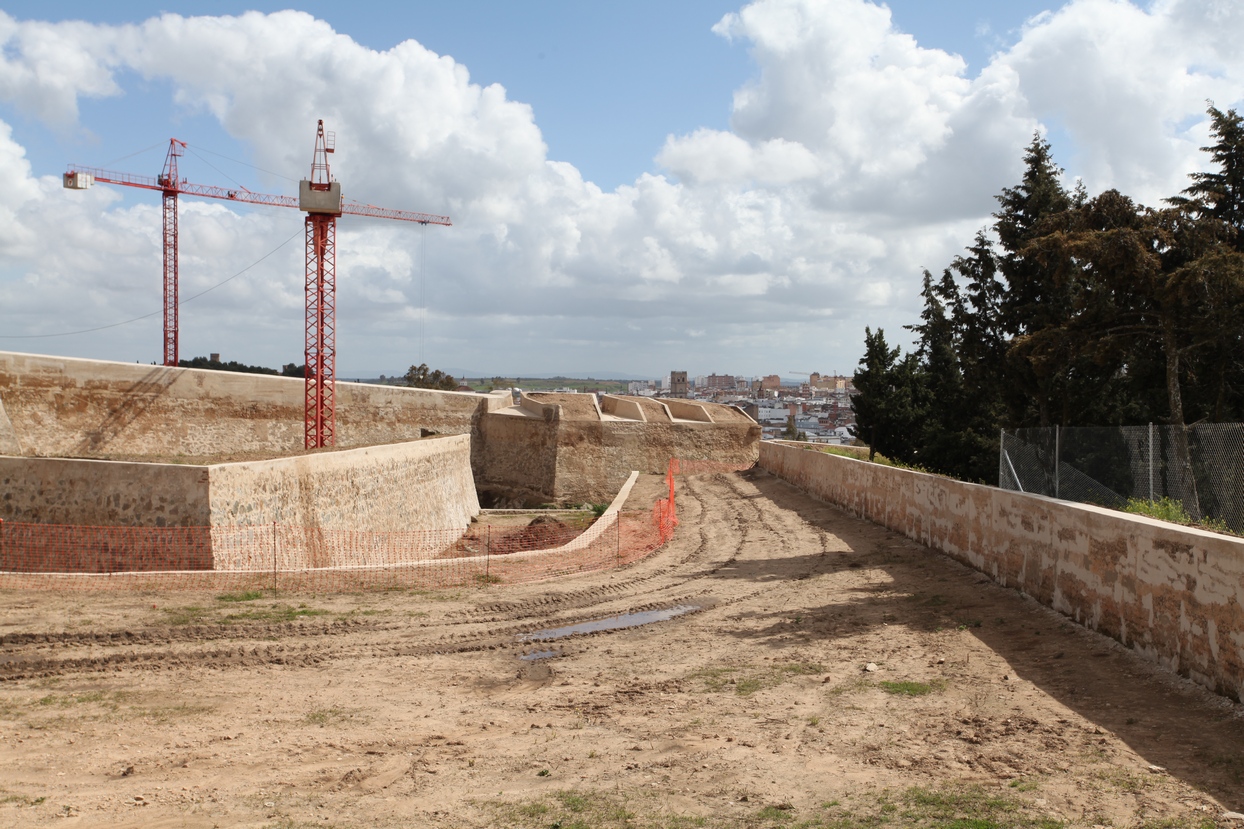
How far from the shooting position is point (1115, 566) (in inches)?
313

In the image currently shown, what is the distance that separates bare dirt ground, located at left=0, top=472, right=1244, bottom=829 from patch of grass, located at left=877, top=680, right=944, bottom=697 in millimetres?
42

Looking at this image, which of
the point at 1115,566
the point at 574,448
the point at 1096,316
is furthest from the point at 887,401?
→ the point at 1115,566

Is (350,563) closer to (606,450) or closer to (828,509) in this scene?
(828,509)

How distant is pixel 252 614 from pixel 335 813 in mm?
5517

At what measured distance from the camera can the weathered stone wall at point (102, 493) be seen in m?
12.9

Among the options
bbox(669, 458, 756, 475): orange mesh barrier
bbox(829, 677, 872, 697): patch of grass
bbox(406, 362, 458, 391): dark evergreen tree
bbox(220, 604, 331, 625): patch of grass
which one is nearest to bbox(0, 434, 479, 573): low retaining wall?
bbox(220, 604, 331, 625): patch of grass

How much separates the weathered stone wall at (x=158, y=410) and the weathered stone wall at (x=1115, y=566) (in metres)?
16.0

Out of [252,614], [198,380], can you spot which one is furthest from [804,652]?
[198,380]

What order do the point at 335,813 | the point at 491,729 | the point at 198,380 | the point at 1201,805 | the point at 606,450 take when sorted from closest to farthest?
1. the point at 1201,805
2. the point at 335,813
3. the point at 491,729
4. the point at 198,380
5. the point at 606,450

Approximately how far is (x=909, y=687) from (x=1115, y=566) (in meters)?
2.42

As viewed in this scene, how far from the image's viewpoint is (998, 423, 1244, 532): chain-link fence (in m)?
9.38

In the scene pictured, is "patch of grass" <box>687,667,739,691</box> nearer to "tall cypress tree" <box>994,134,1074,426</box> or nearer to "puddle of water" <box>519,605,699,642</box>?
"puddle of water" <box>519,605,699,642</box>

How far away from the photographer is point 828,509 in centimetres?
1998

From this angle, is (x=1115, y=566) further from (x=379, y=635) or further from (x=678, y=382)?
(x=678, y=382)
